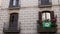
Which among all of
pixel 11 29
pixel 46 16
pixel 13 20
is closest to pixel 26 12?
pixel 13 20

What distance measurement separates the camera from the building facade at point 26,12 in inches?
592

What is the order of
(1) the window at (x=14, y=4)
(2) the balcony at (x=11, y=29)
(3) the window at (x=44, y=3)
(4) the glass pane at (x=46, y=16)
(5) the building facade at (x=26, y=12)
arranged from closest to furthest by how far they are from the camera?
(2) the balcony at (x=11, y=29)
(5) the building facade at (x=26, y=12)
(4) the glass pane at (x=46, y=16)
(3) the window at (x=44, y=3)
(1) the window at (x=14, y=4)

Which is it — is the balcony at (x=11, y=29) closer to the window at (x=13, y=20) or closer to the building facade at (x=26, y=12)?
the window at (x=13, y=20)

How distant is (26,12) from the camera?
1571 centimetres

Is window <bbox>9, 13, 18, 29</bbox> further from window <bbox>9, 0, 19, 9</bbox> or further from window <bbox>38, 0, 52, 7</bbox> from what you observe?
window <bbox>38, 0, 52, 7</bbox>

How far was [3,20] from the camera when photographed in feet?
51.4

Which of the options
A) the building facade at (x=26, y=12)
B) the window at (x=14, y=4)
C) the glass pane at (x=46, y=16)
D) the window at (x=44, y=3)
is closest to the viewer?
the building facade at (x=26, y=12)

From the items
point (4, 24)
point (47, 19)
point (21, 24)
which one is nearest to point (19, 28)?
point (21, 24)

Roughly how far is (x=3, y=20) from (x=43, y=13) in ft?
14.8

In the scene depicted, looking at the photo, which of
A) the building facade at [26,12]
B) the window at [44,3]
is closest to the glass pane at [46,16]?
the building facade at [26,12]

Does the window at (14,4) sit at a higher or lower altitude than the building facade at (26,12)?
higher

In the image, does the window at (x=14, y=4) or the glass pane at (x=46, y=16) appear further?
the window at (x=14, y=4)

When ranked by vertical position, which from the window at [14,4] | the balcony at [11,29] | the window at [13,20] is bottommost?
the balcony at [11,29]

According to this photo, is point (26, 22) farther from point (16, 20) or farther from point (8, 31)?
point (8, 31)
